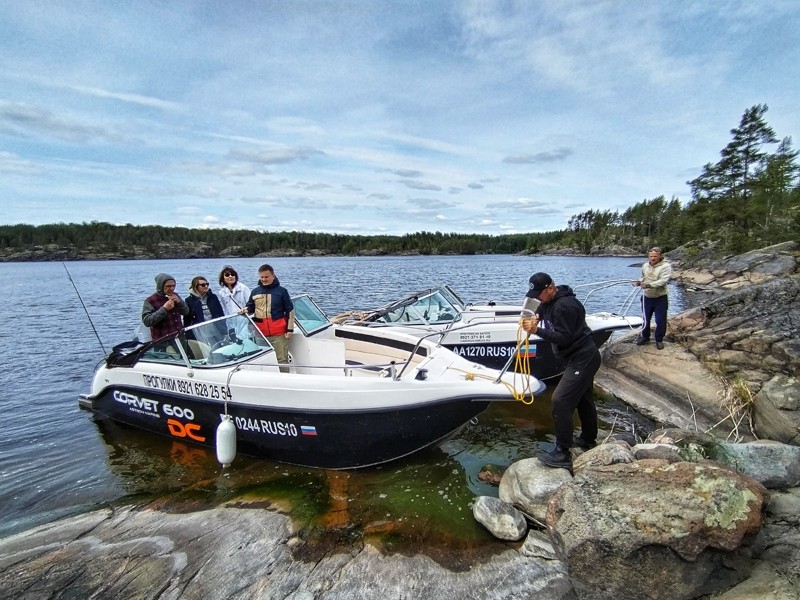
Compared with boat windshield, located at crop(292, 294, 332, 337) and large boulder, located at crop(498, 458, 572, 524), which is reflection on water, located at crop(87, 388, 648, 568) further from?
boat windshield, located at crop(292, 294, 332, 337)

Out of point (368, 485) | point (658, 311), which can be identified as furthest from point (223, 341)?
point (658, 311)

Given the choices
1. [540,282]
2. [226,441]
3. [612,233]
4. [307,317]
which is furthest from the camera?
[612,233]

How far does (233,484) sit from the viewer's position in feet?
19.0

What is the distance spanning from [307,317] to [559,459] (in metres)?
4.82

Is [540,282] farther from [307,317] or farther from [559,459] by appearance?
[307,317]

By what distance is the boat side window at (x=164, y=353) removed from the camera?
20.8 feet

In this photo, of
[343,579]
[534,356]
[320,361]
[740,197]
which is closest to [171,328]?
[320,361]

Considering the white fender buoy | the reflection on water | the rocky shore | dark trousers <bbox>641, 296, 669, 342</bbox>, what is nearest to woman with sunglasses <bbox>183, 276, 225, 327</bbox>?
the reflection on water

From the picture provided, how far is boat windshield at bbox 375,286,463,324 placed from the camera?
10031 mm

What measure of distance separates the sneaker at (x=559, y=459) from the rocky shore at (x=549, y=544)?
0.38ft

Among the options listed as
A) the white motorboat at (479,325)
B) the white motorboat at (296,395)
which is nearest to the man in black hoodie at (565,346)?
the white motorboat at (296,395)

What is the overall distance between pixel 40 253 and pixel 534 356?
403 ft

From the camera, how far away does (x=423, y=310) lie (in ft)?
33.3

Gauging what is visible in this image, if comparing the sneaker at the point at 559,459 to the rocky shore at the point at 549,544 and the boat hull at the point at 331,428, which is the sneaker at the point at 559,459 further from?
the boat hull at the point at 331,428
